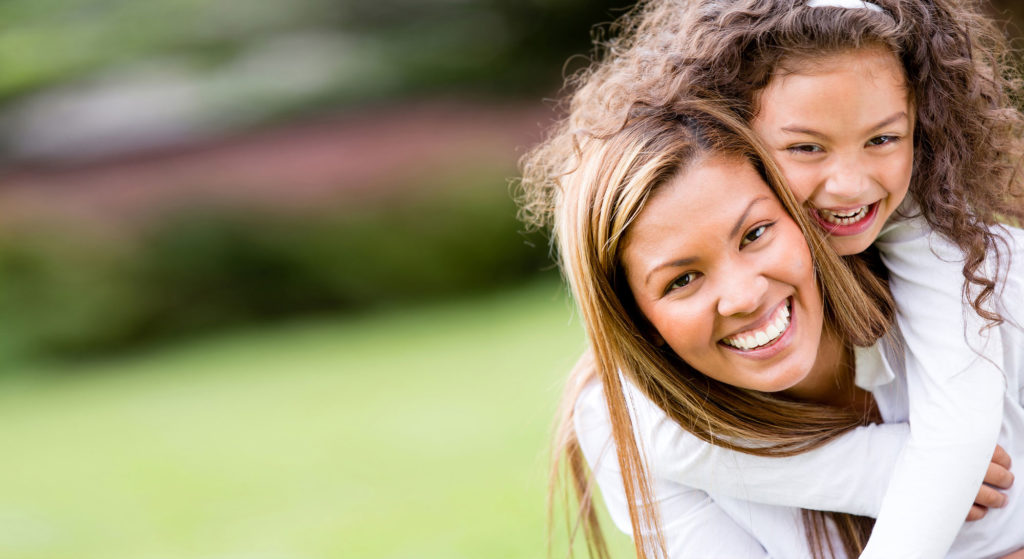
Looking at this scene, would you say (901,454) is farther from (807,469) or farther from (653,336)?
(653,336)

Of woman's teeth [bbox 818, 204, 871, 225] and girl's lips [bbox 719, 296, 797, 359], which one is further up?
woman's teeth [bbox 818, 204, 871, 225]

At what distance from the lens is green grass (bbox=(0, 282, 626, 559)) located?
405 centimetres

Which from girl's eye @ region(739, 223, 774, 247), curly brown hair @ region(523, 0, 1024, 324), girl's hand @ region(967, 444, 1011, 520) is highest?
curly brown hair @ region(523, 0, 1024, 324)

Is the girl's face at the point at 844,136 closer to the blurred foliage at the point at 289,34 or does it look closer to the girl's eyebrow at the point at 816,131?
the girl's eyebrow at the point at 816,131

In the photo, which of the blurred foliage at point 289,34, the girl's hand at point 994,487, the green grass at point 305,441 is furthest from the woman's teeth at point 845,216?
the blurred foliage at point 289,34

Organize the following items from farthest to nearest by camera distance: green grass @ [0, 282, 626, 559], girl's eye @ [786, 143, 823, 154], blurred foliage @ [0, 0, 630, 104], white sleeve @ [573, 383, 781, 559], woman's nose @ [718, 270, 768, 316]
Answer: blurred foliage @ [0, 0, 630, 104], green grass @ [0, 282, 626, 559], white sleeve @ [573, 383, 781, 559], girl's eye @ [786, 143, 823, 154], woman's nose @ [718, 270, 768, 316]

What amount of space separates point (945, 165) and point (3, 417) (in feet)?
18.0

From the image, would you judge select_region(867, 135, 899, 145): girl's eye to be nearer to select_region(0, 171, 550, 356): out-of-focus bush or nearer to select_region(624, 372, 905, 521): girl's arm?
select_region(624, 372, 905, 521): girl's arm

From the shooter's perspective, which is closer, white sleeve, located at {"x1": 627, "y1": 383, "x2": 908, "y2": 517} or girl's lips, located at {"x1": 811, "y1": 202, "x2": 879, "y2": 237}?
girl's lips, located at {"x1": 811, "y1": 202, "x2": 879, "y2": 237}

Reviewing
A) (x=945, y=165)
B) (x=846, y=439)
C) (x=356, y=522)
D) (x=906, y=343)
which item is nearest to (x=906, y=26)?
(x=945, y=165)

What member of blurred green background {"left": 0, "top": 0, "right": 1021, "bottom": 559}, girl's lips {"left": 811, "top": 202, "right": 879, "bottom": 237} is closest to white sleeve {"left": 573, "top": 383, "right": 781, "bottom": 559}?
girl's lips {"left": 811, "top": 202, "right": 879, "bottom": 237}

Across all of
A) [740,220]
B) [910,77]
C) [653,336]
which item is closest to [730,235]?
[740,220]

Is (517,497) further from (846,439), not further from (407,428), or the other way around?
(846,439)

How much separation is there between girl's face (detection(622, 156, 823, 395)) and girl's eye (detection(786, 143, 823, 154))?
9 cm
